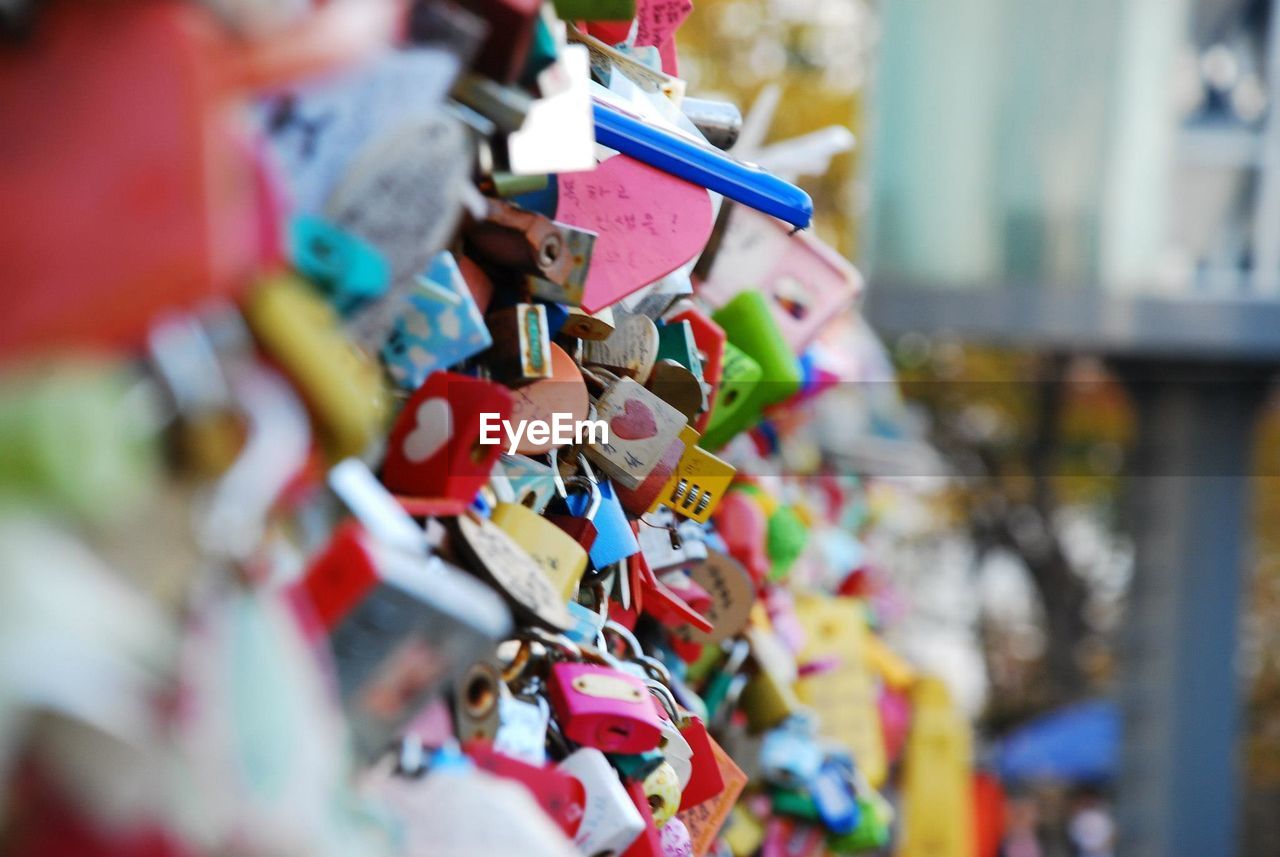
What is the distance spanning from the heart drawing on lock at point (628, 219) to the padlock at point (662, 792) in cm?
45

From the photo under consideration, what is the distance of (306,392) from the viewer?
0.84m

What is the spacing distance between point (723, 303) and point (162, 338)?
1556mm

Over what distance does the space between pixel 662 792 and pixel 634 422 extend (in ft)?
1.19

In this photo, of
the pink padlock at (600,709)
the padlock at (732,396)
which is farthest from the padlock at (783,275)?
the pink padlock at (600,709)

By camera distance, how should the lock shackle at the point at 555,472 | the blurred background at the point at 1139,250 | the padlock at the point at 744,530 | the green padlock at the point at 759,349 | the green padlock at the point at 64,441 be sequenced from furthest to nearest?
the blurred background at the point at 1139,250
the padlock at the point at 744,530
the green padlock at the point at 759,349
the lock shackle at the point at 555,472
the green padlock at the point at 64,441

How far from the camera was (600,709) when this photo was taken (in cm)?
150

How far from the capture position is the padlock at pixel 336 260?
92 centimetres

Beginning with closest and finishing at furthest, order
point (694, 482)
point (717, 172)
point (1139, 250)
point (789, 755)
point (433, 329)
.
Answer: point (433, 329) → point (717, 172) → point (694, 482) → point (789, 755) → point (1139, 250)

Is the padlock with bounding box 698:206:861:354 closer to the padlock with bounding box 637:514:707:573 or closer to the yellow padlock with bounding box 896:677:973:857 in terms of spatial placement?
the padlock with bounding box 637:514:707:573

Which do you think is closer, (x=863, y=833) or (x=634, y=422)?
(x=634, y=422)

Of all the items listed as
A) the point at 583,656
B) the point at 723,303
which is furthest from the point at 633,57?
the point at 583,656

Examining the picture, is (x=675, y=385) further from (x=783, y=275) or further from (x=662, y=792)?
(x=783, y=275)

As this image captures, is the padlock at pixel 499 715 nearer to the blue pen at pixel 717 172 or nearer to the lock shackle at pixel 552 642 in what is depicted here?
the lock shackle at pixel 552 642

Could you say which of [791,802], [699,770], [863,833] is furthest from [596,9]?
[863,833]
